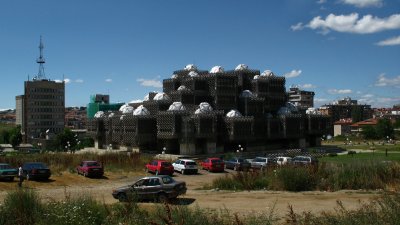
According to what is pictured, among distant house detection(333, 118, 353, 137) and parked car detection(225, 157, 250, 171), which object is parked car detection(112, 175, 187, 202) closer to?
parked car detection(225, 157, 250, 171)

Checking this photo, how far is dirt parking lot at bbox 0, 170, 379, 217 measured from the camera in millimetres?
20178

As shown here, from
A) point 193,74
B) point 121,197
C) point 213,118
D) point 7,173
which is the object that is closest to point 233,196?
point 121,197

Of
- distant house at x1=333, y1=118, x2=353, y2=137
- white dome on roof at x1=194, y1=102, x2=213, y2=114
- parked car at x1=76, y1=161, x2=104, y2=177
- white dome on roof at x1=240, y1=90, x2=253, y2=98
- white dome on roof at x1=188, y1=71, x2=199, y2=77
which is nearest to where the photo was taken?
parked car at x1=76, y1=161, x2=104, y2=177

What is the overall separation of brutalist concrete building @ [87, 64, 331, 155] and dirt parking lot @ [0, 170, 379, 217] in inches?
1253

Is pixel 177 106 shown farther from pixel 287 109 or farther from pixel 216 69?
pixel 287 109

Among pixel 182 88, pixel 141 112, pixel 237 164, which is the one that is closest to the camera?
pixel 237 164

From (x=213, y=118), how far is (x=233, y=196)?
42342 millimetres

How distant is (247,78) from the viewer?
8250 cm

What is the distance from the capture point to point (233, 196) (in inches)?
974

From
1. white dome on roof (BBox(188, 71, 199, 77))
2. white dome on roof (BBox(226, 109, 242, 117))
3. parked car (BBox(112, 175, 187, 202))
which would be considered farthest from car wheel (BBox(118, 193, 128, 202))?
white dome on roof (BBox(188, 71, 199, 77))

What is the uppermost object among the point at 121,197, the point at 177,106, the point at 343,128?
the point at 177,106

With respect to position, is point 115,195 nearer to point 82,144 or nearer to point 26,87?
point 82,144

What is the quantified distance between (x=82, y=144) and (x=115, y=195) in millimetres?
78831

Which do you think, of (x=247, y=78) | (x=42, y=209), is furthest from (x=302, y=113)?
(x=42, y=209)
